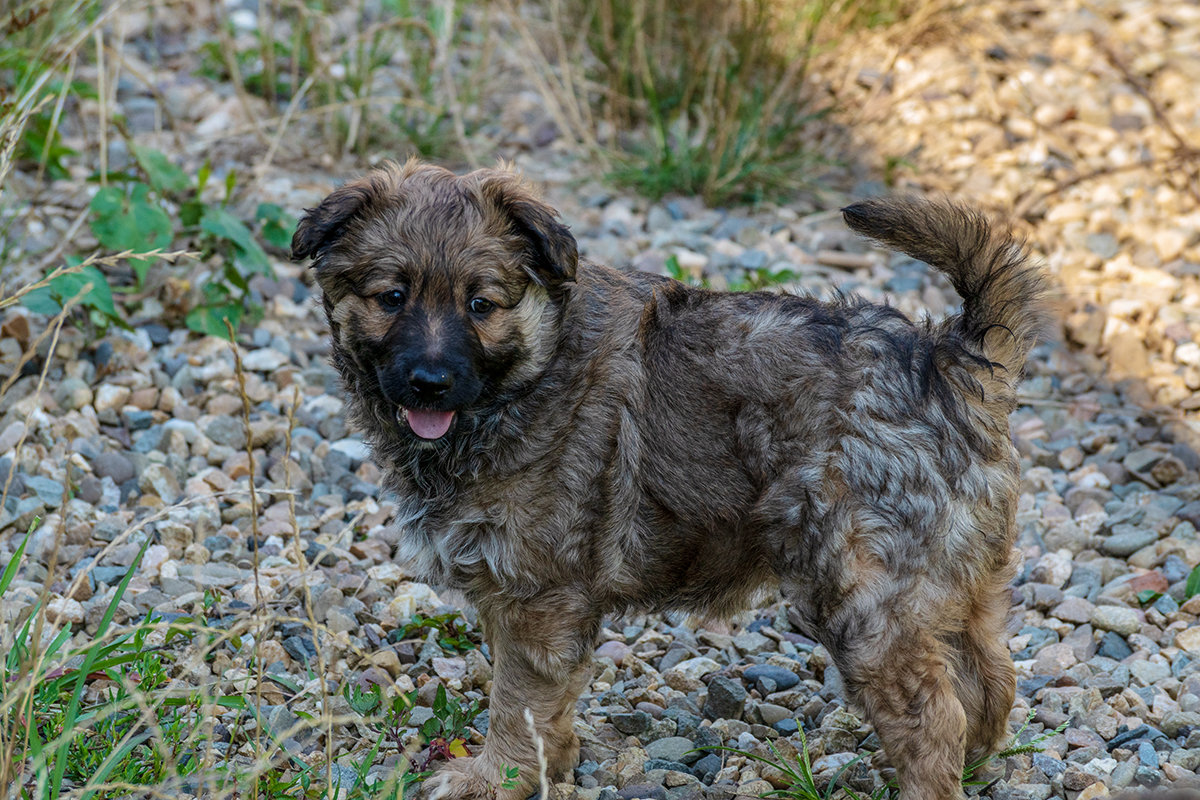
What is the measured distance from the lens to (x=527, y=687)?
3.29 metres

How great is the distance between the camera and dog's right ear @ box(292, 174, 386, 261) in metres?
3.26

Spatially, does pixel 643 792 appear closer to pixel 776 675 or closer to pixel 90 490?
pixel 776 675

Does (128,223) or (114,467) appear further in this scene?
(128,223)

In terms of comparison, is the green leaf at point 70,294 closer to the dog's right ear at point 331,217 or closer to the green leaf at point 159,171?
the green leaf at point 159,171

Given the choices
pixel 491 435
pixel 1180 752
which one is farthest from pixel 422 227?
pixel 1180 752

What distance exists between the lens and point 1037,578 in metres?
4.35

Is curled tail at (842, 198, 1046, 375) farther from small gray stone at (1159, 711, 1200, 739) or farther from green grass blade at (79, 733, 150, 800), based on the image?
green grass blade at (79, 733, 150, 800)

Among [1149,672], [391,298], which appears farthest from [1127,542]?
[391,298]

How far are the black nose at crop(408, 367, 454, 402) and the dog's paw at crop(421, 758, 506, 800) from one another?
1.09m

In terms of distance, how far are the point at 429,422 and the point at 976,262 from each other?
1505 millimetres

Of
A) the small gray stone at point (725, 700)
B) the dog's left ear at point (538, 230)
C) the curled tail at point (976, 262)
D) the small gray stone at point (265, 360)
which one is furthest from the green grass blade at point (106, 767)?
the small gray stone at point (265, 360)

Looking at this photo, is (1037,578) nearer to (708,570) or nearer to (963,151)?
(708,570)

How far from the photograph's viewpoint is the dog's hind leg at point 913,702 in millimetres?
2996

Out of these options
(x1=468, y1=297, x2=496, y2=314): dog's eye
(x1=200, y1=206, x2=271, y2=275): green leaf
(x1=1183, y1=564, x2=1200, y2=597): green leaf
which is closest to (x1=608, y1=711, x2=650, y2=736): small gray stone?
(x1=468, y1=297, x2=496, y2=314): dog's eye
